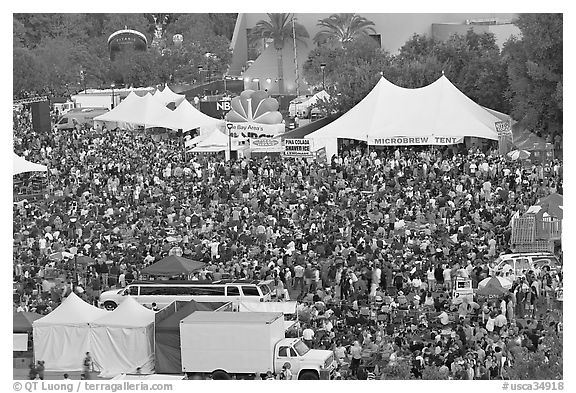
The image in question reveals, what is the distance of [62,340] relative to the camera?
21344 mm

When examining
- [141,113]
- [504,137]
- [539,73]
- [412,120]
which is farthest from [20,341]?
[141,113]

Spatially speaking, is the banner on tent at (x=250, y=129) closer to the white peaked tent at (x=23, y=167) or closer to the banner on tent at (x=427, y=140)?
the banner on tent at (x=427, y=140)

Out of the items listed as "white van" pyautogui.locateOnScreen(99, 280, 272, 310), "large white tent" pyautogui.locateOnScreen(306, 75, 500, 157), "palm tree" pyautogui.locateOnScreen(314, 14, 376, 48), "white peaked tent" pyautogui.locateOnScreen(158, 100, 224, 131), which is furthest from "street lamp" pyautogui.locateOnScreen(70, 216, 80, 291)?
"palm tree" pyautogui.locateOnScreen(314, 14, 376, 48)

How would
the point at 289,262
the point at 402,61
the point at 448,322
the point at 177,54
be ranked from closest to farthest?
the point at 448,322, the point at 289,262, the point at 402,61, the point at 177,54

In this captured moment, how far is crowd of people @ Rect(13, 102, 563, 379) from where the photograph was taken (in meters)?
22.2

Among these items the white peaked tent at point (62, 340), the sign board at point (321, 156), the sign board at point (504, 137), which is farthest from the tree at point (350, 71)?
the white peaked tent at point (62, 340)

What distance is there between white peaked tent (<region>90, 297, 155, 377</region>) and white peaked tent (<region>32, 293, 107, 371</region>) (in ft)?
0.64

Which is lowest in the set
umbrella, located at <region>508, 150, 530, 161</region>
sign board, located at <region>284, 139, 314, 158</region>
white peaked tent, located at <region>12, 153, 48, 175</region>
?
white peaked tent, located at <region>12, 153, 48, 175</region>

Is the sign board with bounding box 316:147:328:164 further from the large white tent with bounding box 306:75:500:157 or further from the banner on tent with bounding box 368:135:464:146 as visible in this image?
the banner on tent with bounding box 368:135:464:146

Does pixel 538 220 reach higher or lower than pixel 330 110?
lower

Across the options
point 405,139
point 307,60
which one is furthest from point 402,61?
point 307,60

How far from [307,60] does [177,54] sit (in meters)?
11.9

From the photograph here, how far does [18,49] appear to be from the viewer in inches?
2660

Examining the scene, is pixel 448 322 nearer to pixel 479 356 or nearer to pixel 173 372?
pixel 479 356
